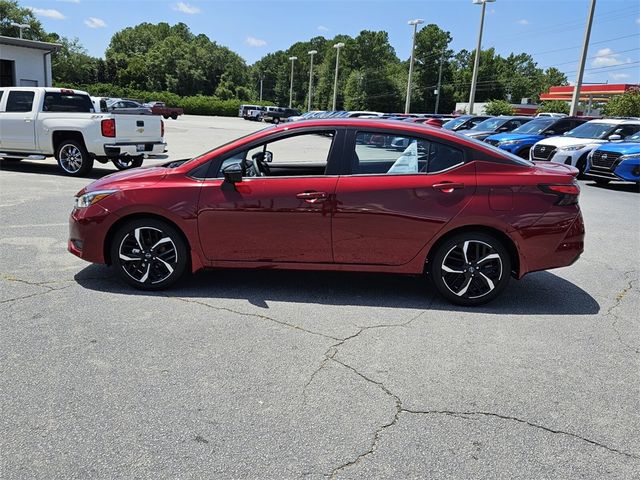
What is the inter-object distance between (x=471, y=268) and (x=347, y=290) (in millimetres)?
1182

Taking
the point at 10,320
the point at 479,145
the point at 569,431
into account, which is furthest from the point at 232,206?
the point at 569,431

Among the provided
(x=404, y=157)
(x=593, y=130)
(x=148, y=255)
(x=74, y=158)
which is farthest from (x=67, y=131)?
(x=593, y=130)

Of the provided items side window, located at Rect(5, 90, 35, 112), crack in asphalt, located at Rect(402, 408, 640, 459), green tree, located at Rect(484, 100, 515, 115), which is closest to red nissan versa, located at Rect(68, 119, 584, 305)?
crack in asphalt, located at Rect(402, 408, 640, 459)

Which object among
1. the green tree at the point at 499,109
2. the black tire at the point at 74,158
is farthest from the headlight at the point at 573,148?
the green tree at the point at 499,109

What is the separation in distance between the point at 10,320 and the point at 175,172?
70.1 inches

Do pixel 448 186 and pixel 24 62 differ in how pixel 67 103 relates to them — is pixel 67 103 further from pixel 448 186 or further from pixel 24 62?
pixel 24 62

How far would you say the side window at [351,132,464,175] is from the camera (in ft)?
15.8

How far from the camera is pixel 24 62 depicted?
26.6m

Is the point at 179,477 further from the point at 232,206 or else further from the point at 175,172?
the point at 175,172

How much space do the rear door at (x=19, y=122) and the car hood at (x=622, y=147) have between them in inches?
533

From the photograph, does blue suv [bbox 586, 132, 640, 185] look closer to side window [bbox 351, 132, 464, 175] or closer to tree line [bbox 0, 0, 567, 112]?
side window [bbox 351, 132, 464, 175]

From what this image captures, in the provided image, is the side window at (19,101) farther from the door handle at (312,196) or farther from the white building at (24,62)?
the white building at (24,62)

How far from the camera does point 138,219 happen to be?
488 cm

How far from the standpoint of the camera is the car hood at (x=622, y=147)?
13.2m
